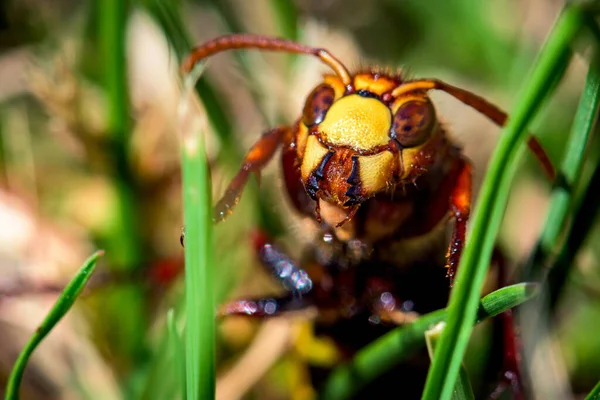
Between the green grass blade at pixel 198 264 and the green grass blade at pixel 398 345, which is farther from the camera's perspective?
the green grass blade at pixel 398 345

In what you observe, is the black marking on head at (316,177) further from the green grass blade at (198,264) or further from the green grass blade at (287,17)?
the green grass blade at (287,17)

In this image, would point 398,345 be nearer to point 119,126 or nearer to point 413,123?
point 413,123

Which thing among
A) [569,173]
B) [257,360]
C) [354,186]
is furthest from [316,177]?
[257,360]

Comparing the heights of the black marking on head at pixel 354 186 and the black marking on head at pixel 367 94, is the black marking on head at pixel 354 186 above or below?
below

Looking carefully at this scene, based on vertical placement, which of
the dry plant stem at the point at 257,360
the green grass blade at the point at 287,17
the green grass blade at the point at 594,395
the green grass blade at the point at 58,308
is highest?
the green grass blade at the point at 287,17

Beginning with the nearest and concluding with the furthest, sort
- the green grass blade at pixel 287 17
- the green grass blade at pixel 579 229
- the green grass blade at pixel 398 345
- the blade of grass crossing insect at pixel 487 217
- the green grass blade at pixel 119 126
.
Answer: the blade of grass crossing insect at pixel 487 217, the green grass blade at pixel 398 345, the green grass blade at pixel 579 229, the green grass blade at pixel 119 126, the green grass blade at pixel 287 17

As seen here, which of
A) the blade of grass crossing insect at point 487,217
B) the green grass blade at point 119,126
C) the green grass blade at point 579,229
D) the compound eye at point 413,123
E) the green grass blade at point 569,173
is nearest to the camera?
the blade of grass crossing insect at point 487,217

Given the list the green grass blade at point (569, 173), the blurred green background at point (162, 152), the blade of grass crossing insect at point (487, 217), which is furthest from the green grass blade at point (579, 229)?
the blade of grass crossing insect at point (487, 217)

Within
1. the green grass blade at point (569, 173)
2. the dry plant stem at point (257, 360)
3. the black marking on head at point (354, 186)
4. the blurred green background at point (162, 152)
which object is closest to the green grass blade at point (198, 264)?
the black marking on head at point (354, 186)

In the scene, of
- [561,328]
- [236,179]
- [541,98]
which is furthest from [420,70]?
[541,98]
